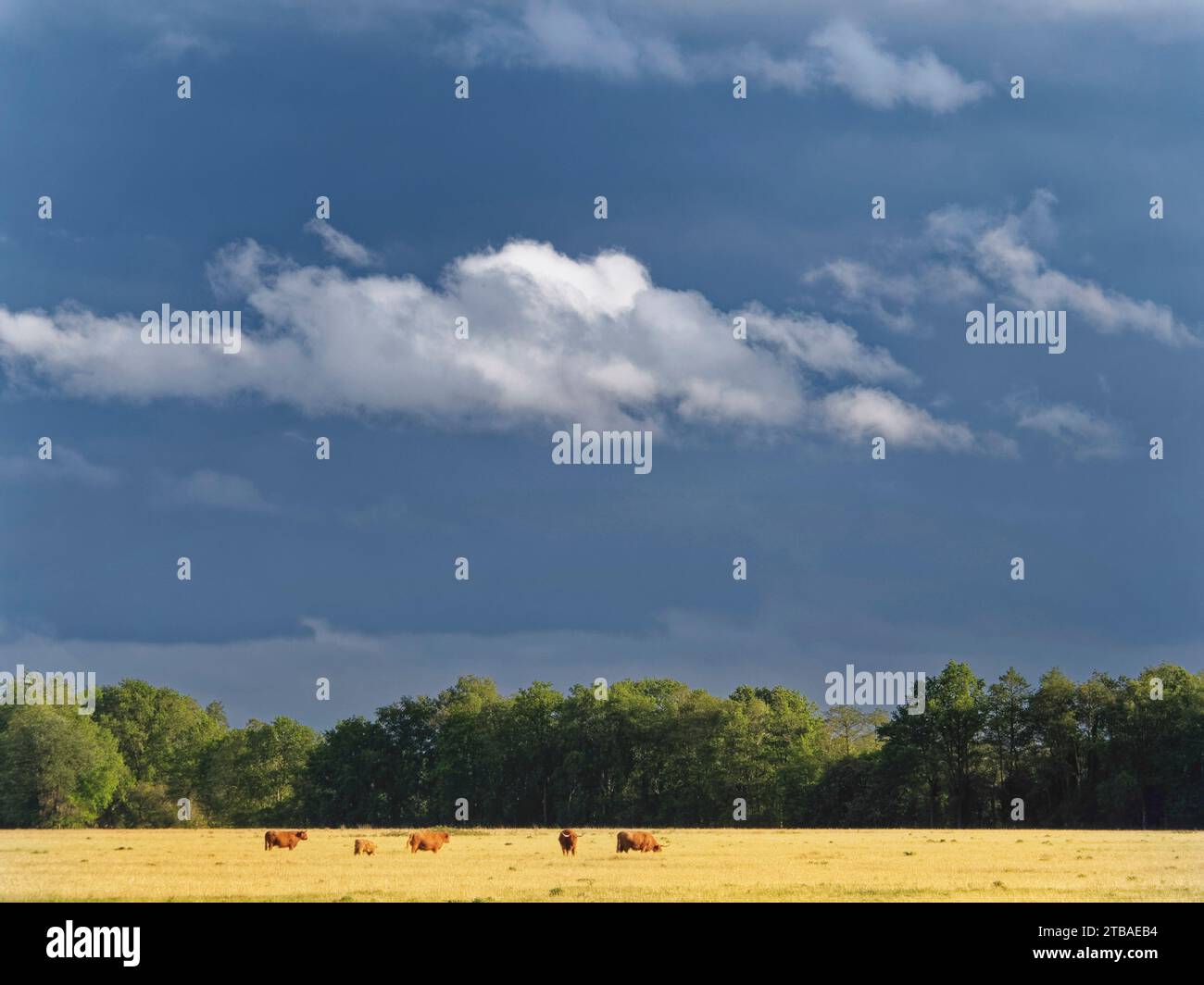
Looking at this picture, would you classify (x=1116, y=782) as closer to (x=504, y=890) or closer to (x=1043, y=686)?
(x=1043, y=686)

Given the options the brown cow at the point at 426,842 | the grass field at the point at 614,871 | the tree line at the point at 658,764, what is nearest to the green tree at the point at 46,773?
the tree line at the point at 658,764

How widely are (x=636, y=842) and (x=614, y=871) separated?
850 cm

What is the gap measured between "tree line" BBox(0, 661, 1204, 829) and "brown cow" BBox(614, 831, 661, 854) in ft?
189

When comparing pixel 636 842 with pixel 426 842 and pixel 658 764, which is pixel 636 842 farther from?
pixel 658 764

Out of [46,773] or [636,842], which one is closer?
[636,842]

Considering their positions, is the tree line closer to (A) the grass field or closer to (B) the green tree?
(B) the green tree

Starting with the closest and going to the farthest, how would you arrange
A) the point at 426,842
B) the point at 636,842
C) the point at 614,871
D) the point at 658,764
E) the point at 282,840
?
the point at 614,871 → the point at 636,842 → the point at 426,842 → the point at 282,840 → the point at 658,764

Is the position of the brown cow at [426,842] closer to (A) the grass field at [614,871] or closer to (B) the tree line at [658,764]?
(A) the grass field at [614,871]

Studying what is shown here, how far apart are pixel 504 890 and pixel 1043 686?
8189cm

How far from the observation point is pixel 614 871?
150 ft

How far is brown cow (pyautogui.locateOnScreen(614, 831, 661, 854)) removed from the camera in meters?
53.9

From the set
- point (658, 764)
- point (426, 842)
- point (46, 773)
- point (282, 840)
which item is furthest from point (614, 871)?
point (46, 773)

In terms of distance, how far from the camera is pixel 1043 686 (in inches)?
4343
